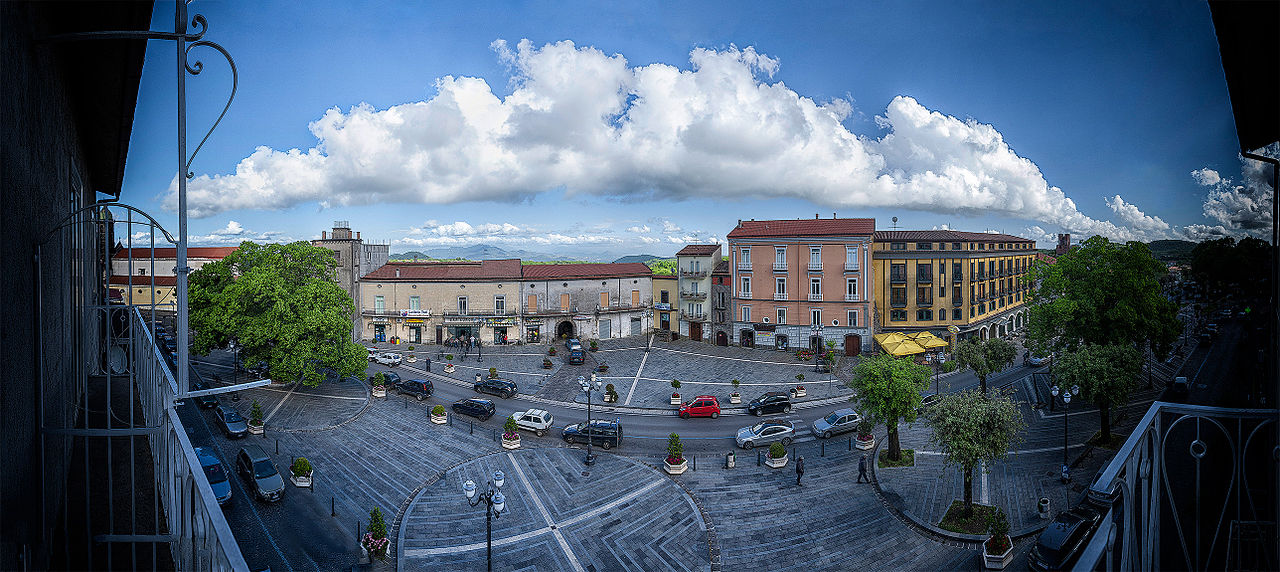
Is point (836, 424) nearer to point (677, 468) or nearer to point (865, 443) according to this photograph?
point (865, 443)

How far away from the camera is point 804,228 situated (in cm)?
3769

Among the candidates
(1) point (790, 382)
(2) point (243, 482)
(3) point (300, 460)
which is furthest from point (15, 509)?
(1) point (790, 382)

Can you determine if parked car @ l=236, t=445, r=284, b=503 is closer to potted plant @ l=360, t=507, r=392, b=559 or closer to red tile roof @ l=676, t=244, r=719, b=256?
potted plant @ l=360, t=507, r=392, b=559

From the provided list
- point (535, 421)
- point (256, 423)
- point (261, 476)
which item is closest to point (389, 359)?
point (256, 423)

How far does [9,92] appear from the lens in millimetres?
3047

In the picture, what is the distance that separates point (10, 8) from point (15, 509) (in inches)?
112

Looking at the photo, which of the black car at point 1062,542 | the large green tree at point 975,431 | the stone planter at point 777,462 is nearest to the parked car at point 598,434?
the stone planter at point 777,462

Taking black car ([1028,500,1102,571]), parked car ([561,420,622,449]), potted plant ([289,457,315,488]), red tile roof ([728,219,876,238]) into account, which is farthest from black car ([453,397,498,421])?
red tile roof ([728,219,876,238])

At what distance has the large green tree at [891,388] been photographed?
57.1 ft

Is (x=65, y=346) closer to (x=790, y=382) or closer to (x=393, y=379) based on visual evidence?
(x=393, y=379)

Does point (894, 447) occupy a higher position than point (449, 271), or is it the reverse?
point (449, 271)

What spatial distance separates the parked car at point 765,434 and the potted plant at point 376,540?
1273 centimetres

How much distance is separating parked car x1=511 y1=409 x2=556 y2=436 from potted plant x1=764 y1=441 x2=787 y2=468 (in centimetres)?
926

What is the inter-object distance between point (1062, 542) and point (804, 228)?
27614 millimetres
